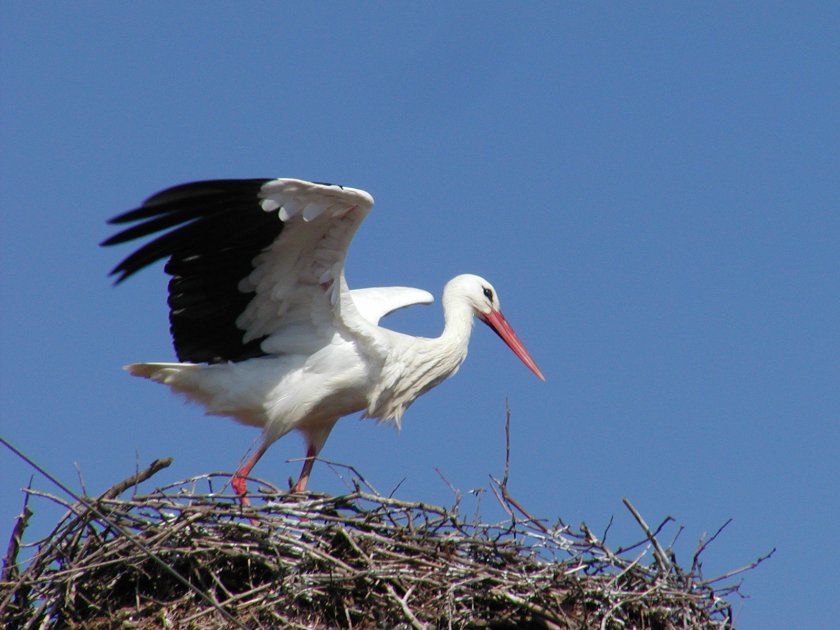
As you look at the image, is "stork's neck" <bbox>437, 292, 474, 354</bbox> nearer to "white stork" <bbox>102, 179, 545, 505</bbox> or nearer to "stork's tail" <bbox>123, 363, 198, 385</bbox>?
"white stork" <bbox>102, 179, 545, 505</bbox>

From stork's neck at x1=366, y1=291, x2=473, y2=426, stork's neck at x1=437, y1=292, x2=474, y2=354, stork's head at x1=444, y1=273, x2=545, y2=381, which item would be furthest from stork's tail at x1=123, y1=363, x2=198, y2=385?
stork's head at x1=444, y1=273, x2=545, y2=381

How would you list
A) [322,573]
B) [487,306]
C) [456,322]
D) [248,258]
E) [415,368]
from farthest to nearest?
[487,306] → [456,322] → [415,368] → [248,258] → [322,573]

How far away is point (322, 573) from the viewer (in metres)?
5.43

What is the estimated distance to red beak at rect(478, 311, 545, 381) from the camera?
8.23 meters

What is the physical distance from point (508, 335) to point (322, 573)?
3.13 metres

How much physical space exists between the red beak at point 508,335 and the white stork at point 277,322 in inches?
19.2

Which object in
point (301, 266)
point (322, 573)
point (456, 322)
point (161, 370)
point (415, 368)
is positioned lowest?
point (322, 573)

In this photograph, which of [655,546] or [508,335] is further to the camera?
[508,335]

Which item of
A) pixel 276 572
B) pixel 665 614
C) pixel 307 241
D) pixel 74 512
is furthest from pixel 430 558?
pixel 307 241

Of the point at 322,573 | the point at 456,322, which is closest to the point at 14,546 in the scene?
the point at 322,573

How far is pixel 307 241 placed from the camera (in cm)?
678

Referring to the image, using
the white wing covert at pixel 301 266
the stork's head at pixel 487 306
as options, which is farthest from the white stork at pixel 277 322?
the stork's head at pixel 487 306

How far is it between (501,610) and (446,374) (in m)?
2.32

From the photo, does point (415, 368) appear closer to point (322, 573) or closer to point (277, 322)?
point (277, 322)
